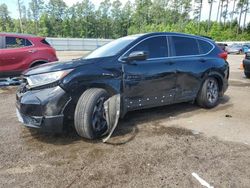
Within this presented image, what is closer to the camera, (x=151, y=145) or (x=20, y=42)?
(x=151, y=145)

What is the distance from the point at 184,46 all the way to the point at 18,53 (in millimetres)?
5720

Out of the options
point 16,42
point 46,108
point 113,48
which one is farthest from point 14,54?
point 46,108

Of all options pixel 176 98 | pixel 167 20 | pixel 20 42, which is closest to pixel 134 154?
pixel 176 98

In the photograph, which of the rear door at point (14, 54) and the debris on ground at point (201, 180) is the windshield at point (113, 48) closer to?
the debris on ground at point (201, 180)

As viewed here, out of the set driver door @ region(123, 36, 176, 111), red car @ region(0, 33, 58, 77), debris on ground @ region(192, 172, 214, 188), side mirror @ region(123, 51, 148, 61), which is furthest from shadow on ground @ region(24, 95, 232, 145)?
red car @ region(0, 33, 58, 77)

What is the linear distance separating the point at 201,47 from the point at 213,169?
365cm

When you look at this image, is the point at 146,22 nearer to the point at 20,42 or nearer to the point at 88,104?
the point at 20,42

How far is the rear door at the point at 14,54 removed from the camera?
9.35 metres

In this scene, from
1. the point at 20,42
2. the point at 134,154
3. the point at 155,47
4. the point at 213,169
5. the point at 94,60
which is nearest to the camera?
the point at 213,169

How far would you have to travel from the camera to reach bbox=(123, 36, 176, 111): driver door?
5141 mm

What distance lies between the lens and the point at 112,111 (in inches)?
187

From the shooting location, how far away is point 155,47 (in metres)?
5.66

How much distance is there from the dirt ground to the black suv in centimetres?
37

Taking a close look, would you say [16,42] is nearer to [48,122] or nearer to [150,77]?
[150,77]
